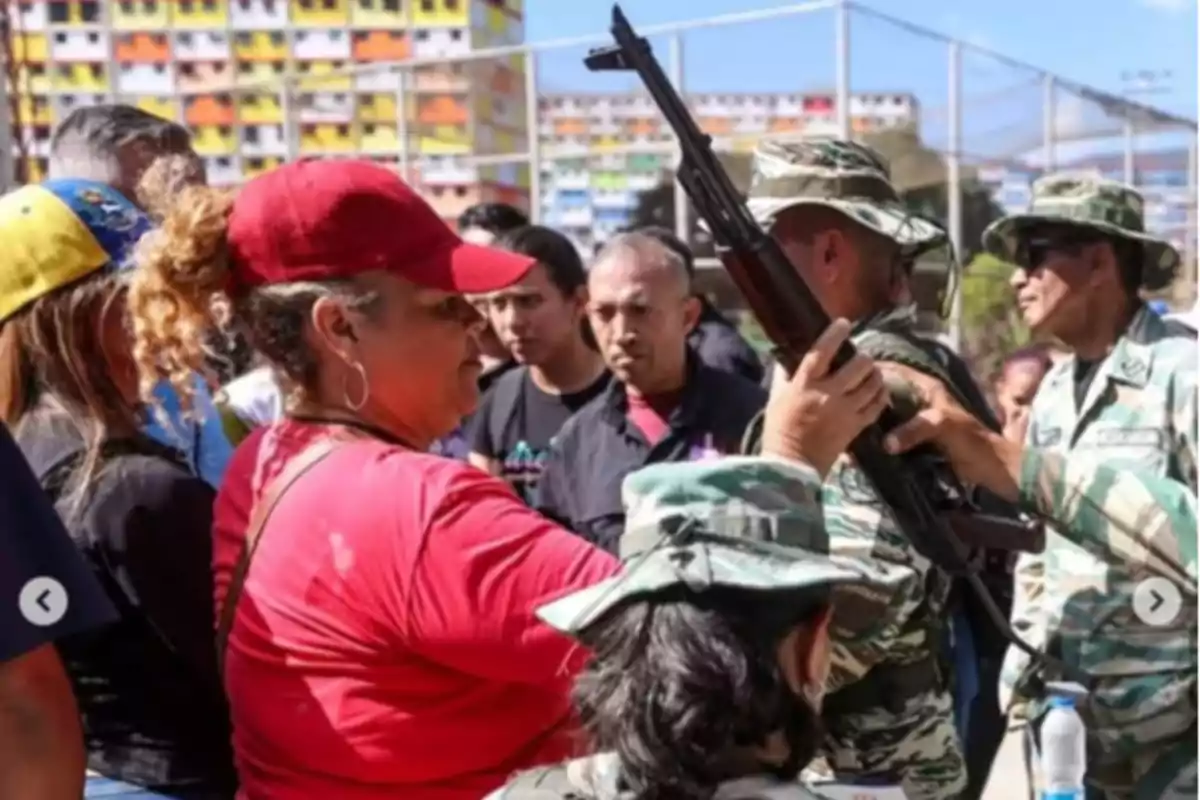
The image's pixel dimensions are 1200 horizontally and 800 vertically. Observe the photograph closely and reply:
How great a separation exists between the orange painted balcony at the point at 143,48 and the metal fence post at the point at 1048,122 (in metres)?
8.34

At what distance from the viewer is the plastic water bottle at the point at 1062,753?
225 cm

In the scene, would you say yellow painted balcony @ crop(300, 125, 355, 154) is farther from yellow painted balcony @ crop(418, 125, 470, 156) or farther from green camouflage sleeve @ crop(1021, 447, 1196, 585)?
green camouflage sleeve @ crop(1021, 447, 1196, 585)

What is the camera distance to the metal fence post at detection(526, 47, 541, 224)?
26.3 feet

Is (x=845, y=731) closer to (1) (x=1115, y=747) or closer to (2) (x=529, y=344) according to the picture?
(1) (x=1115, y=747)

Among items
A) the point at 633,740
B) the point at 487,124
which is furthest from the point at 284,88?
the point at 633,740

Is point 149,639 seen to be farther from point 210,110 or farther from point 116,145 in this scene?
point 210,110

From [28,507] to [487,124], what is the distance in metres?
7.66

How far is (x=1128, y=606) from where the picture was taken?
270 centimetres

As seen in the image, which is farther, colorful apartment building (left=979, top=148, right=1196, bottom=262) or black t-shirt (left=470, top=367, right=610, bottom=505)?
colorful apartment building (left=979, top=148, right=1196, bottom=262)

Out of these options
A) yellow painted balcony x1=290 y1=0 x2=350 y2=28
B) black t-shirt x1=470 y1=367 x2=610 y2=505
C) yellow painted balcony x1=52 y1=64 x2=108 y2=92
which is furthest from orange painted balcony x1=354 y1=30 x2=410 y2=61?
black t-shirt x1=470 y1=367 x2=610 y2=505

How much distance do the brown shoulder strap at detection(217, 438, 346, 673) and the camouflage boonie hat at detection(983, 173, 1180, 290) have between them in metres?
1.87

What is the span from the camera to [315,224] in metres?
1.70

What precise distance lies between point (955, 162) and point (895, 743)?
6.58m

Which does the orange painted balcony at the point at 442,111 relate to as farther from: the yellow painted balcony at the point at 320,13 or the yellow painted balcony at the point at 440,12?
the yellow painted balcony at the point at 320,13
